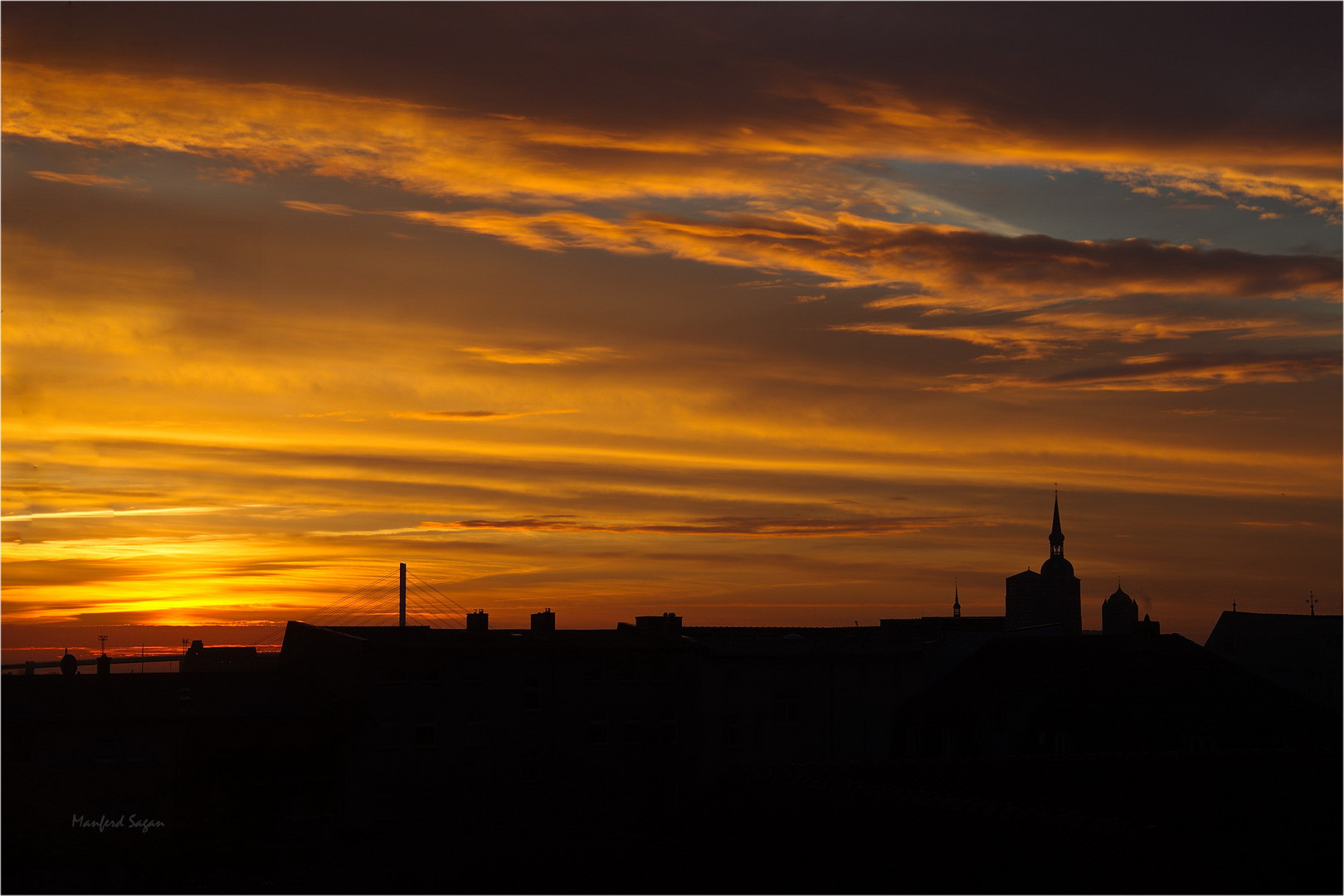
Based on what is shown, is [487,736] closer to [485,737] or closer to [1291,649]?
[485,737]

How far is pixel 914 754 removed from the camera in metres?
58.2

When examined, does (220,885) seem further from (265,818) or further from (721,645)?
(721,645)

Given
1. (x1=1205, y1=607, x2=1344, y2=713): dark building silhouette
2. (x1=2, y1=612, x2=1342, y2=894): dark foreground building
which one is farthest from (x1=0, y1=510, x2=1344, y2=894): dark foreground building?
(x1=1205, y1=607, x2=1344, y2=713): dark building silhouette

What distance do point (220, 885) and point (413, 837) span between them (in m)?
8.36
